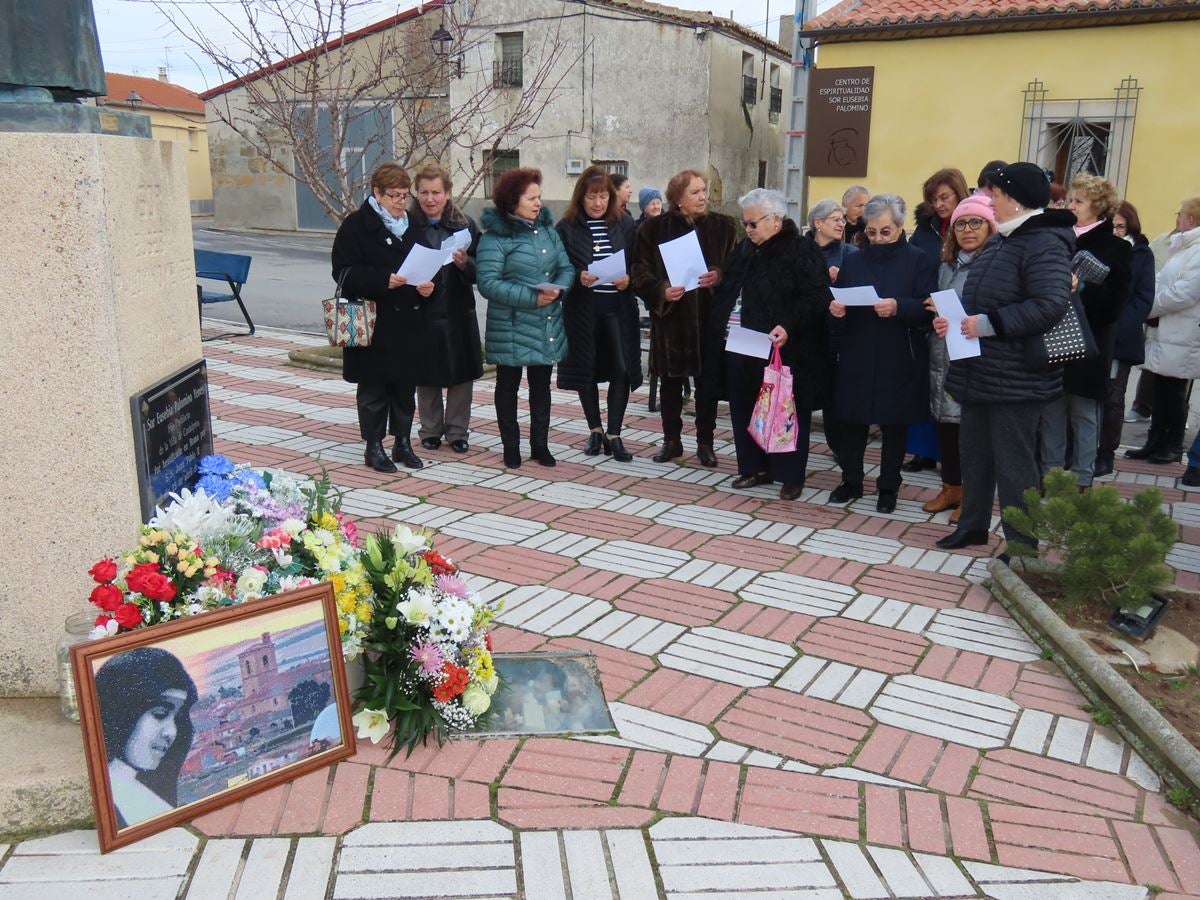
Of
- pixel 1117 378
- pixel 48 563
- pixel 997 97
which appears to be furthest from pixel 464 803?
pixel 997 97

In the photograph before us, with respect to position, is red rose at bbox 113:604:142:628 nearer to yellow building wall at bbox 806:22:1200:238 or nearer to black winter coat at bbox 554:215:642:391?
black winter coat at bbox 554:215:642:391

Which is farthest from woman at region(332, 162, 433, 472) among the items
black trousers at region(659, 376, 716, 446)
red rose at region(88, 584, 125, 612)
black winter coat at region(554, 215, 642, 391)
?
red rose at region(88, 584, 125, 612)

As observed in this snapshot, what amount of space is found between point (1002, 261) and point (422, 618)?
3.09 m

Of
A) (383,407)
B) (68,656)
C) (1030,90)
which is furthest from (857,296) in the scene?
(1030,90)

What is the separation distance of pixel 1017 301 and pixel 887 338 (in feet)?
3.24

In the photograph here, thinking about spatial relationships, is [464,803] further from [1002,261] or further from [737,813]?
[1002,261]

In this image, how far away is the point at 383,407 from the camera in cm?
636

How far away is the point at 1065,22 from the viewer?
1334 centimetres

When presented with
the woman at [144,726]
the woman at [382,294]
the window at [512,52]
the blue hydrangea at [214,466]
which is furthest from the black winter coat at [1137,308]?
the window at [512,52]

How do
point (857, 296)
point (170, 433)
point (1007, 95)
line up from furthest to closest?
point (1007, 95) < point (857, 296) < point (170, 433)

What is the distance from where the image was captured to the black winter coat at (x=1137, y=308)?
21.6ft

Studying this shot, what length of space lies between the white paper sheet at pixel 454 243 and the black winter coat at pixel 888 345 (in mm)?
2227

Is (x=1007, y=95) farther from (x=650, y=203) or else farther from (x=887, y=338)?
(x=887, y=338)

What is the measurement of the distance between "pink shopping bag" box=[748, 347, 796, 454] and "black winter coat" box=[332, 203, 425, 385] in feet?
6.61
